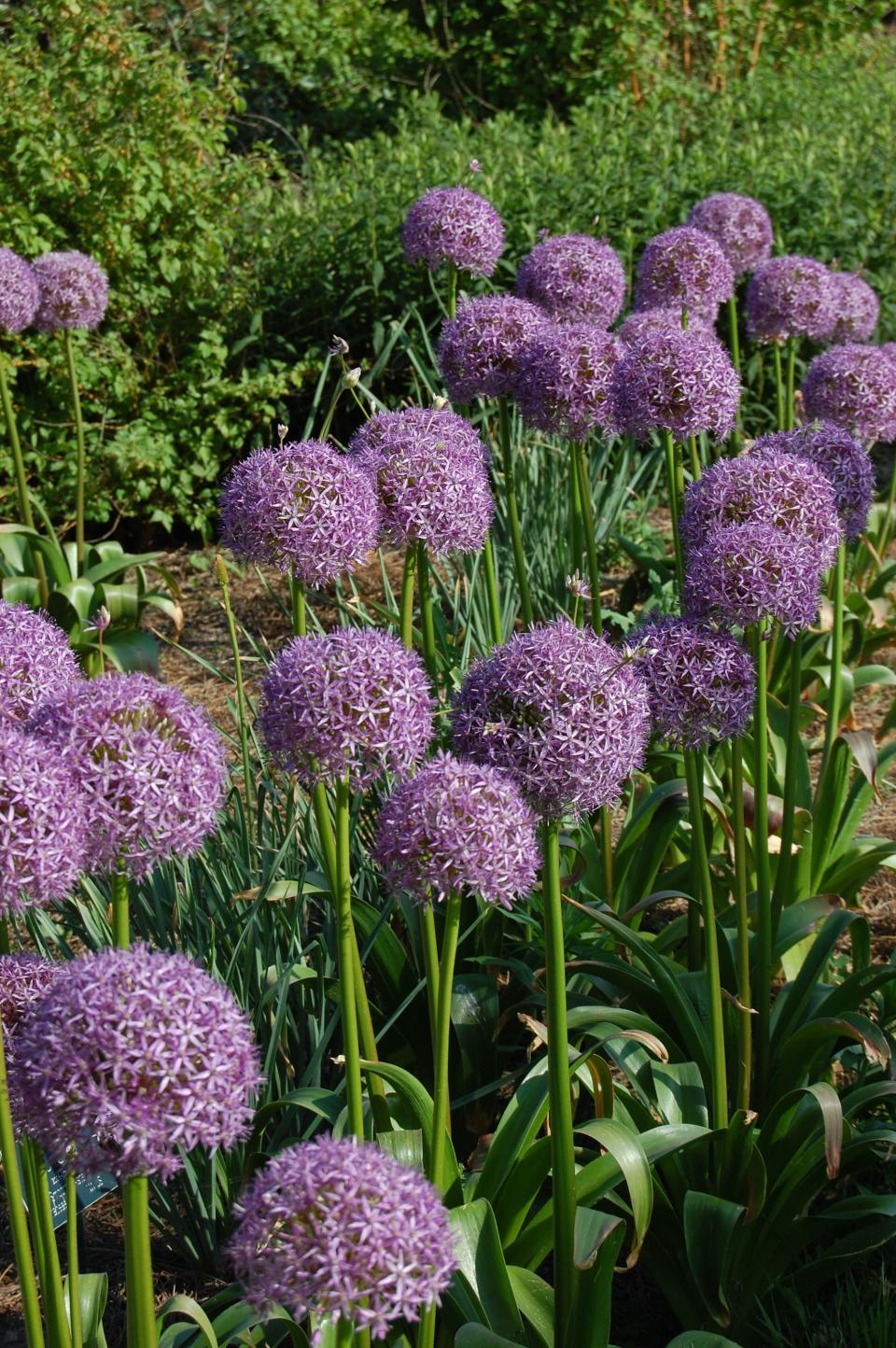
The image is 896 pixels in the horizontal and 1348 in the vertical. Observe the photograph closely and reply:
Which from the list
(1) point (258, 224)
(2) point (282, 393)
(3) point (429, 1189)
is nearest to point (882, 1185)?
(3) point (429, 1189)

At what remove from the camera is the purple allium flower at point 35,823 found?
1678mm

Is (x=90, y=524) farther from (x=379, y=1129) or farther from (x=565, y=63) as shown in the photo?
(x=565, y=63)

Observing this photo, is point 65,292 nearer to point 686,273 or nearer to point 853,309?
point 686,273

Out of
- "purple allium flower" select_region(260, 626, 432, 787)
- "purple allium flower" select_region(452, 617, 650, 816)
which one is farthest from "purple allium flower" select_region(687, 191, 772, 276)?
"purple allium flower" select_region(260, 626, 432, 787)

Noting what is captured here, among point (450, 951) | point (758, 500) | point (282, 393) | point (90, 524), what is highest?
point (758, 500)

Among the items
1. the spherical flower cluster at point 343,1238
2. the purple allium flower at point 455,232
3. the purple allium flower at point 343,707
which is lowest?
the spherical flower cluster at point 343,1238

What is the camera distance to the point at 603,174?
308 inches

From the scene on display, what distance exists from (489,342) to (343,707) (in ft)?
6.27

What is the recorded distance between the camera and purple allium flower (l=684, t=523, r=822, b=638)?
254cm

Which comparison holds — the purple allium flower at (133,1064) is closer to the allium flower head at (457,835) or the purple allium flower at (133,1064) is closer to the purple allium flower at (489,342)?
the allium flower head at (457,835)

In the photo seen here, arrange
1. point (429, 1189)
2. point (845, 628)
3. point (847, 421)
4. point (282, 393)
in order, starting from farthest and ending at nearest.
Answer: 1. point (282, 393)
2. point (845, 628)
3. point (847, 421)
4. point (429, 1189)

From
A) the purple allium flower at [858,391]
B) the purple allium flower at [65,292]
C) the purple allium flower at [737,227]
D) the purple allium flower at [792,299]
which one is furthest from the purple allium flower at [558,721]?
the purple allium flower at [65,292]

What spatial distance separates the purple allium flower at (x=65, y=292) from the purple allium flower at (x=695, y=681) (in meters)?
3.72

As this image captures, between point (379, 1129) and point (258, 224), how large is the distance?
645 cm
